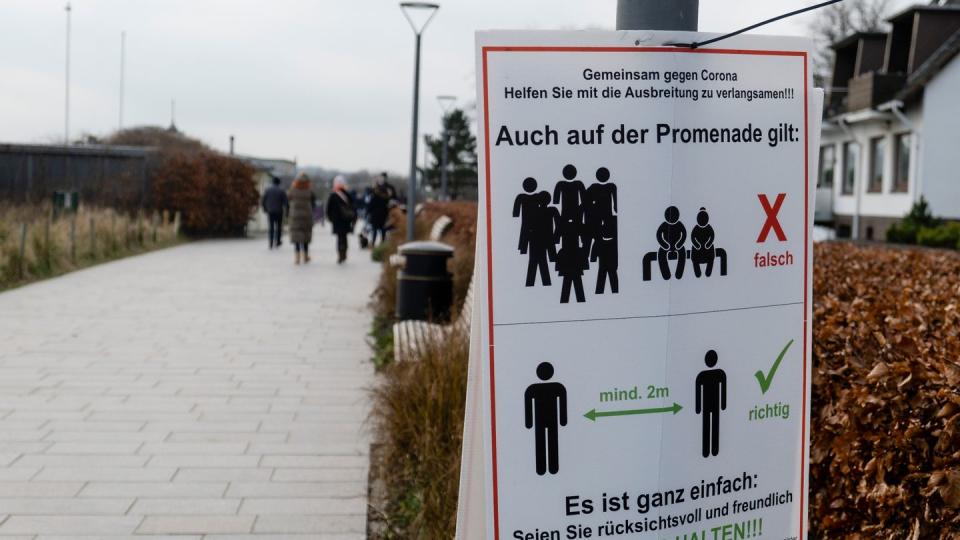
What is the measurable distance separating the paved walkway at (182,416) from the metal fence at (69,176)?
16.5 m

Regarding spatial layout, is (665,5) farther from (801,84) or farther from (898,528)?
(898,528)

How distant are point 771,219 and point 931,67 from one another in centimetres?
2725

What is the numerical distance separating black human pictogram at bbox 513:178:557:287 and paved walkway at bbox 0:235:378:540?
8.65 feet

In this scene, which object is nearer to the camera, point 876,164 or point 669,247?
point 669,247

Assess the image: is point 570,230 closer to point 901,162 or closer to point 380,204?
point 380,204

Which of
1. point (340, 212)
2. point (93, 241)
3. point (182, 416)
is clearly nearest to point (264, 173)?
point (93, 241)

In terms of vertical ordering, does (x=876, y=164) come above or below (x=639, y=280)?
above

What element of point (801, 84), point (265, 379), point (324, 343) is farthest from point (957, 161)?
point (801, 84)

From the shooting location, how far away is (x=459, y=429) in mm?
5164

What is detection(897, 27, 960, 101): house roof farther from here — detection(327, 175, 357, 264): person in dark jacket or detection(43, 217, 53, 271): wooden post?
detection(43, 217, 53, 271): wooden post

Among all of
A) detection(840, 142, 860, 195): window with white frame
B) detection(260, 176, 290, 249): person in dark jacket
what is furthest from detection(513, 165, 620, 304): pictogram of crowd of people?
detection(840, 142, 860, 195): window with white frame

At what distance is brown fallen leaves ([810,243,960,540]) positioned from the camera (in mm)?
2926

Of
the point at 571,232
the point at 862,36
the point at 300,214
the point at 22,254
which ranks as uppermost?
the point at 862,36

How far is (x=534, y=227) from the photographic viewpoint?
2.35 metres
